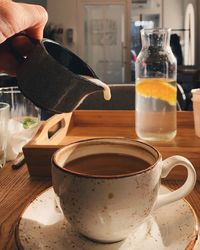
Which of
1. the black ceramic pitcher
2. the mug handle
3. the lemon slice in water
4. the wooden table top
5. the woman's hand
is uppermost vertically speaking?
the woman's hand

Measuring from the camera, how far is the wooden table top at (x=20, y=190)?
1.80 feet

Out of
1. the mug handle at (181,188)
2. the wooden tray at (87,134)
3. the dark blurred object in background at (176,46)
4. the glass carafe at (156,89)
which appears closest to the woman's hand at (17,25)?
the wooden tray at (87,134)

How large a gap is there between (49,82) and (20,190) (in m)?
0.24

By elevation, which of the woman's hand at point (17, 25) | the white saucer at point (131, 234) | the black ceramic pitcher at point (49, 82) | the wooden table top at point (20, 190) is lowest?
the wooden table top at point (20, 190)

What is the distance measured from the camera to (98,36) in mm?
5918

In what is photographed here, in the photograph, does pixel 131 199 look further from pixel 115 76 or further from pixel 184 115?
pixel 115 76

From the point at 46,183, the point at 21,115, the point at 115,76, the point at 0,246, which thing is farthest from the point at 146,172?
the point at 115,76

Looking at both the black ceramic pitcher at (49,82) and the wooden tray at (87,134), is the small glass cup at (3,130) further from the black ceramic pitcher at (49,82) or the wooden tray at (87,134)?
the black ceramic pitcher at (49,82)

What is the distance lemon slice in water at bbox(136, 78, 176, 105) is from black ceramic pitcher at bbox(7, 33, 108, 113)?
0.42 metres

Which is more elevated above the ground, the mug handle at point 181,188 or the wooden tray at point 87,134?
the mug handle at point 181,188

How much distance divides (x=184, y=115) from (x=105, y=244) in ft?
2.17

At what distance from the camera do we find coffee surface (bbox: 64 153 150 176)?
1.73ft

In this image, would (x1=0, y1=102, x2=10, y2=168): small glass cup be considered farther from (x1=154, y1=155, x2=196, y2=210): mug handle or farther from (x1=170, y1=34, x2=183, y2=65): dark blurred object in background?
(x1=170, y1=34, x2=183, y2=65): dark blurred object in background

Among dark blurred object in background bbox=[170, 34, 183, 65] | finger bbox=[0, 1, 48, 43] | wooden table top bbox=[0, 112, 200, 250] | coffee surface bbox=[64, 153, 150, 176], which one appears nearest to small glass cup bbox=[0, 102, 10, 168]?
wooden table top bbox=[0, 112, 200, 250]
